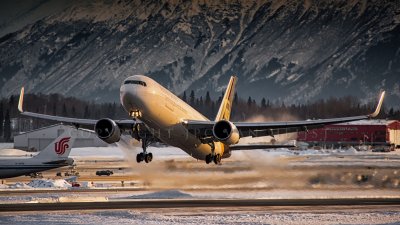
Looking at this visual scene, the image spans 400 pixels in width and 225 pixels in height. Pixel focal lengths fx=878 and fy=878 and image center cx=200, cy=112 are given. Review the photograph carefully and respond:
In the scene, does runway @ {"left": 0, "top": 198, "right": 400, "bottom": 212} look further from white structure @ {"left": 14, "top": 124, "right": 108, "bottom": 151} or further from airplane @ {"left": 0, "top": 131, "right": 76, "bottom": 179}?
white structure @ {"left": 14, "top": 124, "right": 108, "bottom": 151}

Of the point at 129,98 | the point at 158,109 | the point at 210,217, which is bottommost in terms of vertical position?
the point at 210,217

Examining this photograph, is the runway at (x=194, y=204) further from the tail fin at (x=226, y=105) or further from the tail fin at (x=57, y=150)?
the tail fin at (x=57, y=150)

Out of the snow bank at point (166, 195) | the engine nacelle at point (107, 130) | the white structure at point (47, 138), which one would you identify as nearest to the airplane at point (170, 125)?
the engine nacelle at point (107, 130)

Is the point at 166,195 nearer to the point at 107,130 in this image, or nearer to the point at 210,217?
the point at 107,130

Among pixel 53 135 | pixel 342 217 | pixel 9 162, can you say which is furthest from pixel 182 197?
pixel 53 135

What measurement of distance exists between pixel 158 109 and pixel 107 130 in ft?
18.6

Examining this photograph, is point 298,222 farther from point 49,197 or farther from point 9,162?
point 9,162

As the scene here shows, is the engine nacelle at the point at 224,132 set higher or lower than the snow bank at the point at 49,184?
higher

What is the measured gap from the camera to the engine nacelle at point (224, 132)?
73.3 meters

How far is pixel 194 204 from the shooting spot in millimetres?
68312

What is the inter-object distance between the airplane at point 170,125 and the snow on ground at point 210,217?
853 centimetres

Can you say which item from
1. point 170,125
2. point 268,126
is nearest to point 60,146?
point 268,126

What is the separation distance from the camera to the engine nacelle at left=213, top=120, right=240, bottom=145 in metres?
73.3

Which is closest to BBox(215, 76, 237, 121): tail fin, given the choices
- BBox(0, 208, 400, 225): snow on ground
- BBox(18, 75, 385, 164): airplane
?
BBox(18, 75, 385, 164): airplane
